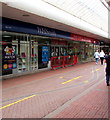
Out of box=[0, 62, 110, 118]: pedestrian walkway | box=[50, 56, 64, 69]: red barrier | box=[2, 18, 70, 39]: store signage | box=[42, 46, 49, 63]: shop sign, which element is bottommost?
box=[0, 62, 110, 118]: pedestrian walkway

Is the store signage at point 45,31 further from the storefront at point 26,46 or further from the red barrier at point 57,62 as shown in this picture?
the red barrier at point 57,62

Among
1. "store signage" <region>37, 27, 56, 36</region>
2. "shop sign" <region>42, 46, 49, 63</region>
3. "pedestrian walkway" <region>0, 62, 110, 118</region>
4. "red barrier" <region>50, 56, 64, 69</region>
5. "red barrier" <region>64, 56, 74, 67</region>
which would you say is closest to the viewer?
"pedestrian walkway" <region>0, 62, 110, 118</region>

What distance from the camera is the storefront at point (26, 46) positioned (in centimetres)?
1014

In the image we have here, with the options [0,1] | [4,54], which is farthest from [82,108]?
[4,54]

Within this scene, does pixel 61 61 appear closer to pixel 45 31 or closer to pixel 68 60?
pixel 68 60

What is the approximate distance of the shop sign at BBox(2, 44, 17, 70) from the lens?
10164 millimetres

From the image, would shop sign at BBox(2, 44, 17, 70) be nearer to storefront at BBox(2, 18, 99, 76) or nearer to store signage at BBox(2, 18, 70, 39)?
storefront at BBox(2, 18, 99, 76)

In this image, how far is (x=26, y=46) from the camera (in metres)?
12.0

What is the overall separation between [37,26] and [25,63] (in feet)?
9.51

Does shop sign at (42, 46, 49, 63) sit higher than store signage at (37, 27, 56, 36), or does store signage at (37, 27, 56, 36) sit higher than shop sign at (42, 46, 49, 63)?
store signage at (37, 27, 56, 36)

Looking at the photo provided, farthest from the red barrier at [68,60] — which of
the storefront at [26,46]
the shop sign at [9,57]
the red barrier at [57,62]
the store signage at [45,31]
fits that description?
the shop sign at [9,57]

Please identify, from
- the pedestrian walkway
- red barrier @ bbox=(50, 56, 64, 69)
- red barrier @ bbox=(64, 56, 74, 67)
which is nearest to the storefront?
red barrier @ bbox=(50, 56, 64, 69)

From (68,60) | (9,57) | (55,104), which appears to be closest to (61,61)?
(68,60)

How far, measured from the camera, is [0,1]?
6.36 meters
